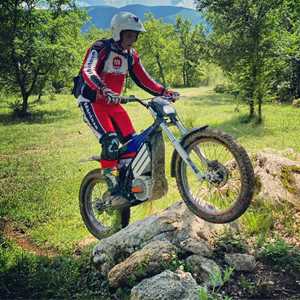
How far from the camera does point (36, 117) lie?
2997 centimetres

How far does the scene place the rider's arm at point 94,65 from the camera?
6320mm

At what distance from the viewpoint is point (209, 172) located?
5.66m

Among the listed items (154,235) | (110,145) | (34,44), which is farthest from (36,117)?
(154,235)

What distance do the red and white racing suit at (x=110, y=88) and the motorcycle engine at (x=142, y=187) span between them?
0.61 metres

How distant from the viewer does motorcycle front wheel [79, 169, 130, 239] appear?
7.71 metres

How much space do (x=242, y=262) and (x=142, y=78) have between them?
3.39m

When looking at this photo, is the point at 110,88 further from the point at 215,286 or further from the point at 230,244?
Answer: the point at 215,286

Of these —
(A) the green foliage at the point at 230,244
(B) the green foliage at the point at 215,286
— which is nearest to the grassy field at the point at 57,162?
(A) the green foliage at the point at 230,244

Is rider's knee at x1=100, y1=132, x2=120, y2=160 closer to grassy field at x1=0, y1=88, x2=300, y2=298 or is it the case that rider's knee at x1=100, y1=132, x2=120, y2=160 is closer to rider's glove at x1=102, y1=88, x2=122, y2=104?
rider's glove at x1=102, y1=88, x2=122, y2=104

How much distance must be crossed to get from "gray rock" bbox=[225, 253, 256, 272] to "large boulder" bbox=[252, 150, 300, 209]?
5.42ft

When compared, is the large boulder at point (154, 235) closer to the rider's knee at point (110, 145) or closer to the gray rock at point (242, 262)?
the gray rock at point (242, 262)

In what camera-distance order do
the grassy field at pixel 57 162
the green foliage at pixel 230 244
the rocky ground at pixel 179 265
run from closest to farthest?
the rocky ground at pixel 179 265
the green foliage at pixel 230 244
the grassy field at pixel 57 162

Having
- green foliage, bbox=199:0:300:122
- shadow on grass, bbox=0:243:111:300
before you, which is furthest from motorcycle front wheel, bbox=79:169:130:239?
green foliage, bbox=199:0:300:122

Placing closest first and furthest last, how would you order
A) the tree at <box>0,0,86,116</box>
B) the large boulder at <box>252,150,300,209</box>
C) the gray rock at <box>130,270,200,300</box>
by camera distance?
the gray rock at <box>130,270,200,300</box>, the large boulder at <box>252,150,300,209</box>, the tree at <box>0,0,86,116</box>
